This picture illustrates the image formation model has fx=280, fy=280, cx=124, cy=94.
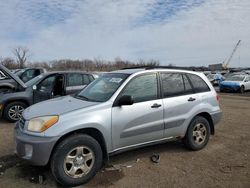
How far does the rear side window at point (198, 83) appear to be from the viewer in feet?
18.8

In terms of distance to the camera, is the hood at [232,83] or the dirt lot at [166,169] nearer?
the dirt lot at [166,169]

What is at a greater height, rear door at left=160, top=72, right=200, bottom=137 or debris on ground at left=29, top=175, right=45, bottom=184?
rear door at left=160, top=72, right=200, bottom=137

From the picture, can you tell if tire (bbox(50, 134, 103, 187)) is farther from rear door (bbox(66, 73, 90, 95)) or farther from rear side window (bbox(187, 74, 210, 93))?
rear door (bbox(66, 73, 90, 95))

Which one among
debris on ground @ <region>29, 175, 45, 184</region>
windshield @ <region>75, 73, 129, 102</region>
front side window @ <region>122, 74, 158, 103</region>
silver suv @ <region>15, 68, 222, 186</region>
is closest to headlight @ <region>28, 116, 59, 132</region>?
silver suv @ <region>15, 68, 222, 186</region>

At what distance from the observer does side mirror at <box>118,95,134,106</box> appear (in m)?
4.44

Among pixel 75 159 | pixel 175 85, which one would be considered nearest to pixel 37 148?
pixel 75 159

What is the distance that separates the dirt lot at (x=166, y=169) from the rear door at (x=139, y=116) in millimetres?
469

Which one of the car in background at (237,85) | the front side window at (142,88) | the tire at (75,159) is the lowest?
the tire at (75,159)

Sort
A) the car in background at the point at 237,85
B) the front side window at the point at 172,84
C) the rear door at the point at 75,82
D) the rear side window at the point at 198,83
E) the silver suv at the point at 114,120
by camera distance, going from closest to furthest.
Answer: the silver suv at the point at 114,120 → the front side window at the point at 172,84 → the rear side window at the point at 198,83 → the rear door at the point at 75,82 → the car in background at the point at 237,85

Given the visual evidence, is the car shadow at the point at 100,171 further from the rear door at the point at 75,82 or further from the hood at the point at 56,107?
the rear door at the point at 75,82

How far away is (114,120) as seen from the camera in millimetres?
4445

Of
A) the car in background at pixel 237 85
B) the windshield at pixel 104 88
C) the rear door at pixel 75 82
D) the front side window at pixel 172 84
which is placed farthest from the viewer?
the car in background at pixel 237 85

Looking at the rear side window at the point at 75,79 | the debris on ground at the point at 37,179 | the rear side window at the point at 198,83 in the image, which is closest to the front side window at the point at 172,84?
the rear side window at the point at 198,83

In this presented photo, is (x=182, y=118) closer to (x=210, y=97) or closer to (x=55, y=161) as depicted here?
(x=210, y=97)
